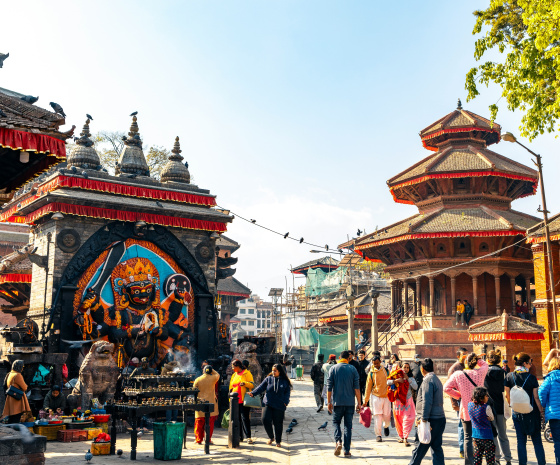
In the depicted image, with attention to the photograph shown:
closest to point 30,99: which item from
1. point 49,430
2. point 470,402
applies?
point 49,430

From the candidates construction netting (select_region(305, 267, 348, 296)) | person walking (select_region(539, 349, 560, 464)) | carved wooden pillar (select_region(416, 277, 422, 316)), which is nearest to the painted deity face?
person walking (select_region(539, 349, 560, 464))

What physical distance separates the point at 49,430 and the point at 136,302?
8049mm

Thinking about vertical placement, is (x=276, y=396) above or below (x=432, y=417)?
above

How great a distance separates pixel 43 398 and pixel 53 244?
5.69 meters

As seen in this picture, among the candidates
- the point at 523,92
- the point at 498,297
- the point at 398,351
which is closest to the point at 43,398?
the point at 523,92

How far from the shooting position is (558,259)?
85.3ft

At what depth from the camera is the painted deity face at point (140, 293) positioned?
20688 millimetres

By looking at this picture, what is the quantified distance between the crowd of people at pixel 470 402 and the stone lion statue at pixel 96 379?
6.51 meters

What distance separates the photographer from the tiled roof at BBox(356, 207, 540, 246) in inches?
1252

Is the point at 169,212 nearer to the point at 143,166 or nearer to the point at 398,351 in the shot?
the point at 143,166

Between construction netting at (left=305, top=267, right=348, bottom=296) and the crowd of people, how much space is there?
38.9 metres

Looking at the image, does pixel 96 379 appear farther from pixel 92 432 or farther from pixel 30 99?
pixel 30 99

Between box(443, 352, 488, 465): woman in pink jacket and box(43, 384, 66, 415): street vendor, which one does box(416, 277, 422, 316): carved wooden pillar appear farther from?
box(443, 352, 488, 465): woman in pink jacket

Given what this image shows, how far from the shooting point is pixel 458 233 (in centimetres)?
3178
